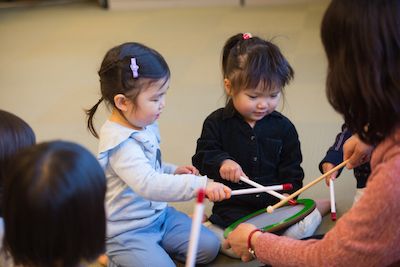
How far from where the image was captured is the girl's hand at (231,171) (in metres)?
1.29

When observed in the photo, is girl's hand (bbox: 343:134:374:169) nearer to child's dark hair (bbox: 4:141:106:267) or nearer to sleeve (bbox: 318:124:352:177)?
sleeve (bbox: 318:124:352:177)

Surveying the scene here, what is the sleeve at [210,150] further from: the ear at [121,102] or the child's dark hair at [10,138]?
the child's dark hair at [10,138]

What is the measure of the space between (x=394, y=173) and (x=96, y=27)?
2.72 meters

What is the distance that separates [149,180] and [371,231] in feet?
1.66

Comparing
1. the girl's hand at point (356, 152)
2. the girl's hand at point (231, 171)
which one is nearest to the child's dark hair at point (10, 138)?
the girl's hand at point (231, 171)

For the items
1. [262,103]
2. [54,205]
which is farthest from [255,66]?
[54,205]

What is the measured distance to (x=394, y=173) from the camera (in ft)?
2.50

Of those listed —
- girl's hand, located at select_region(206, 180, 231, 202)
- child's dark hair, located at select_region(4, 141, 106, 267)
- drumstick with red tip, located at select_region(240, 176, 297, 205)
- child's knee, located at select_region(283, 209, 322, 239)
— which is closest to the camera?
child's dark hair, located at select_region(4, 141, 106, 267)

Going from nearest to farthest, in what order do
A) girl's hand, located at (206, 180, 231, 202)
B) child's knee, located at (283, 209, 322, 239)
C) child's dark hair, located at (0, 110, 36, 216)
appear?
child's dark hair, located at (0, 110, 36, 216) → girl's hand, located at (206, 180, 231, 202) → child's knee, located at (283, 209, 322, 239)

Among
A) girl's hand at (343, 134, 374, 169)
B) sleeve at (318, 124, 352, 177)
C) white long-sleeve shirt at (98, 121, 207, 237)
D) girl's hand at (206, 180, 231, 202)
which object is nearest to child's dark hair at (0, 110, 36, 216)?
white long-sleeve shirt at (98, 121, 207, 237)

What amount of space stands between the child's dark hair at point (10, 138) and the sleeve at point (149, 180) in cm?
22

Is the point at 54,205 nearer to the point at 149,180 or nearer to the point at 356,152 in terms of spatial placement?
the point at 149,180

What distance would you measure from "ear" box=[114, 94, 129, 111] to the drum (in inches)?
14.9

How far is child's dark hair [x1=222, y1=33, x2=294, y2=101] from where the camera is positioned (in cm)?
128
